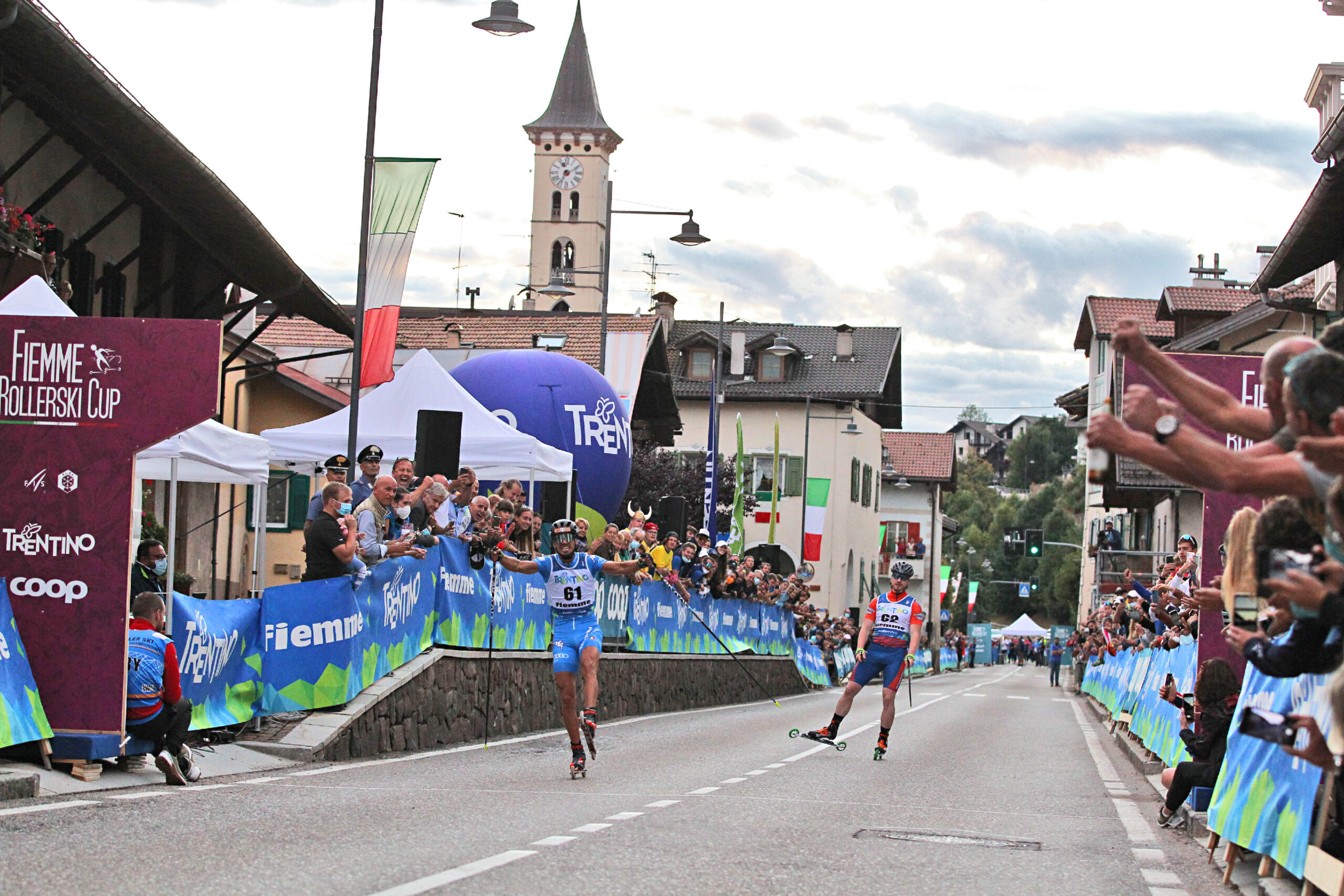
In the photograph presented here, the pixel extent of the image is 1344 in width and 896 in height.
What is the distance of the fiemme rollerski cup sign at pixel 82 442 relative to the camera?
427 inches

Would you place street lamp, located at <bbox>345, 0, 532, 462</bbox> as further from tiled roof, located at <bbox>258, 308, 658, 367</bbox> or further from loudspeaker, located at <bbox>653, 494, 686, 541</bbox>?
tiled roof, located at <bbox>258, 308, 658, 367</bbox>

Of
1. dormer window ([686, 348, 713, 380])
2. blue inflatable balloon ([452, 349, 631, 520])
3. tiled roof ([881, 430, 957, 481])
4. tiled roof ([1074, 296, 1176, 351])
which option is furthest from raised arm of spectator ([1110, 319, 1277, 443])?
tiled roof ([881, 430, 957, 481])

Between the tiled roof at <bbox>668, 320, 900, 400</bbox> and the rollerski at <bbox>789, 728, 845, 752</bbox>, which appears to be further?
the tiled roof at <bbox>668, 320, 900, 400</bbox>

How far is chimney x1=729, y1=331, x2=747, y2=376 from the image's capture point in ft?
232

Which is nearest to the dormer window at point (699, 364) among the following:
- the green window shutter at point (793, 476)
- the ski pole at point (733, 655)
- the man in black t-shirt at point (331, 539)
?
the green window shutter at point (793, 476)

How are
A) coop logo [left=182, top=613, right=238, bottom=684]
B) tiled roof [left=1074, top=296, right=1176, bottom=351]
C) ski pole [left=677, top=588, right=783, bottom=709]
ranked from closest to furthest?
coop logo [left=182, top=613, right=238, bottom=684], ski pole [left=677, top=588, right=783, bottom=709], tiled roof [left=1074, top=296, right=1176, bottom=351]

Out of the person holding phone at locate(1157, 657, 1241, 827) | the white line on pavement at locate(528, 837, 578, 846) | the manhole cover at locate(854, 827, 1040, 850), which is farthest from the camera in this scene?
the person holding phone at locate(1157, 657, 1241, 827)

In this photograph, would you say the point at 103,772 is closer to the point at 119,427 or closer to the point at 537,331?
the point at 119,427

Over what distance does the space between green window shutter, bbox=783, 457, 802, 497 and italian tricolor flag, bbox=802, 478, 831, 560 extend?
16356 millimetres

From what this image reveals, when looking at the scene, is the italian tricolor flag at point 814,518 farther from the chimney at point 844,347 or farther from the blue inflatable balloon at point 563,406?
the chimney at point 844,347

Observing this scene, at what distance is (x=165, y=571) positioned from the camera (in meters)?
14.7

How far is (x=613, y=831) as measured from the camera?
931 cm

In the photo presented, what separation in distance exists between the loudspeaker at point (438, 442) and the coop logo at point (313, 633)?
10.9 ft

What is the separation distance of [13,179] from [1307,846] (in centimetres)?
1555
